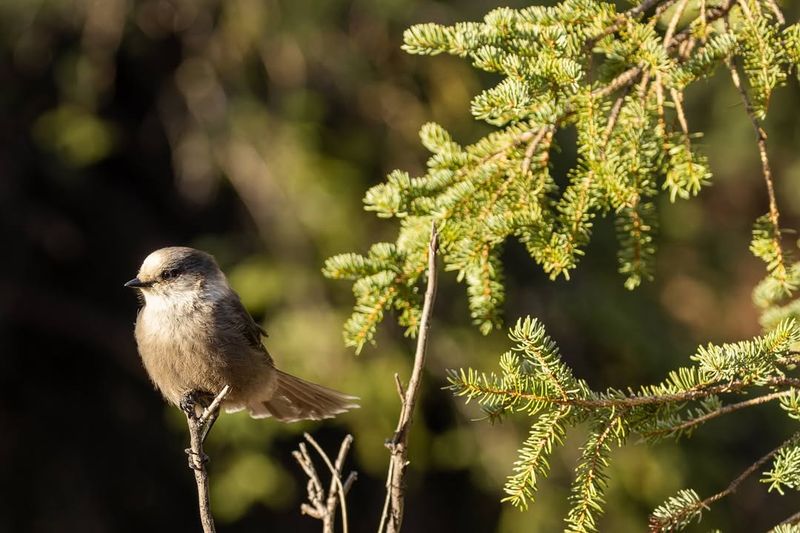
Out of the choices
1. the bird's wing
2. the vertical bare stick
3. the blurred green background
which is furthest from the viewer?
the blurred green background

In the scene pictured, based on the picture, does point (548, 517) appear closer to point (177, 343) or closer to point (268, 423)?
point (268, 423)

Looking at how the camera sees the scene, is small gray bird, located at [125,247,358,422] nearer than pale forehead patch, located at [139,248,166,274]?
Yes

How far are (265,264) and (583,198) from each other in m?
3.30

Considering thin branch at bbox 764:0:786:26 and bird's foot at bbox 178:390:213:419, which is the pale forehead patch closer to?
bird's foot at bbox 178:390:213:419

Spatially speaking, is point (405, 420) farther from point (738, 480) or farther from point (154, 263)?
point (154, 263)

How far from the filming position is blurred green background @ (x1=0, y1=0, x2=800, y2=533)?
554 centimetres

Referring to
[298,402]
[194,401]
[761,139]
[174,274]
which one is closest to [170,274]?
[174,274]

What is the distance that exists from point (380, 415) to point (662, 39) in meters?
3.18

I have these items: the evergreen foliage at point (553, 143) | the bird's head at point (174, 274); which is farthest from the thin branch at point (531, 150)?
the bird's head at point (174, 274)

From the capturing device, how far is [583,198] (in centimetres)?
266

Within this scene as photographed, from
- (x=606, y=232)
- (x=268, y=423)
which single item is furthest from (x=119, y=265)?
(x=606, y=232)

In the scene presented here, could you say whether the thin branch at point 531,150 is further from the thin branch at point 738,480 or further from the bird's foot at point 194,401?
the bird's foot at point 194,401

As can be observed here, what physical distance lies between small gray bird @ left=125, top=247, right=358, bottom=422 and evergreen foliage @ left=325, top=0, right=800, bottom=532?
849 mm

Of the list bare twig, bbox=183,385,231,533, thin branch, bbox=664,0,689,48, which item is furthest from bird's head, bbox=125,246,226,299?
thin branch, bbox=664,0,689,48
